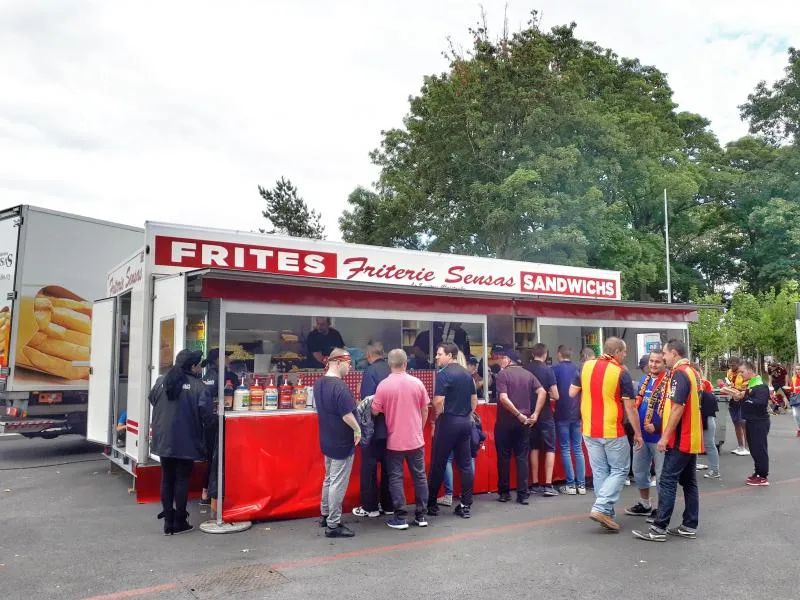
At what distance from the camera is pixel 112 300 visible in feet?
28.1

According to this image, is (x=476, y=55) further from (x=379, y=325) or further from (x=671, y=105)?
(x=379, y=325)

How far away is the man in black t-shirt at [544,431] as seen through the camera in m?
7.72

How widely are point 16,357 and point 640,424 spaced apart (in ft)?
27.6

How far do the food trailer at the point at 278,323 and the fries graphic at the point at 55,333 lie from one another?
1196mm

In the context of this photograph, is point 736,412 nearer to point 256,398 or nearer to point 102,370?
point 256,398

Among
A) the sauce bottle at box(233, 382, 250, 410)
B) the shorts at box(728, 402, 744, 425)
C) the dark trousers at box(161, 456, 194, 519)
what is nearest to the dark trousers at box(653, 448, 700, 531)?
the sauce bottle at box(233, 382, 250, 410)

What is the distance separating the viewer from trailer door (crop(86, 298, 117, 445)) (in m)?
8.57

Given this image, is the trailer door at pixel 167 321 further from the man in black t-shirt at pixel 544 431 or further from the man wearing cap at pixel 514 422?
the man in black t-shirt at pixel 544 431

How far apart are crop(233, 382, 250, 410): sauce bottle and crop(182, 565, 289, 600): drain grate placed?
180cm

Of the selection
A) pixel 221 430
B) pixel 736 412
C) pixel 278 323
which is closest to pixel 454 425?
pixel 221 430

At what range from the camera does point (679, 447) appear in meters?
5.55

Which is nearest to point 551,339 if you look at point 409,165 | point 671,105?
point 409,165

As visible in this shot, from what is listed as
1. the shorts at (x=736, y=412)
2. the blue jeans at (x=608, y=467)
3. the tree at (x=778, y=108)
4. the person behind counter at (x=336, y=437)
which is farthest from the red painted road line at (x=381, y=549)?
the tree at (x=778, y=108)

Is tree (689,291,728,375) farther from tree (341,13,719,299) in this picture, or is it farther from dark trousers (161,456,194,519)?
dark trousers (161,456,194,519)
